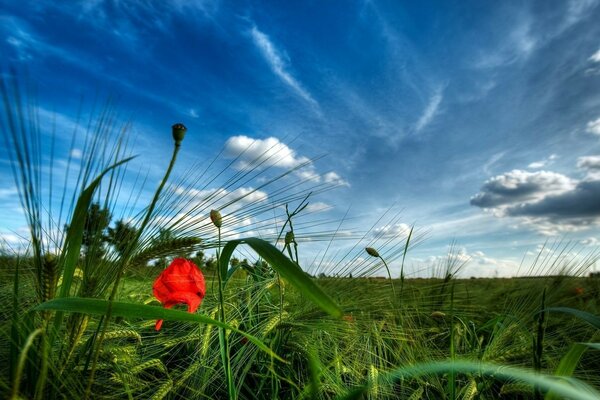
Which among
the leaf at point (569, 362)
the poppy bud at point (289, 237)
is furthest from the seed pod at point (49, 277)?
the leaf at point (569, 362)

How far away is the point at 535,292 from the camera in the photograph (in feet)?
4.85

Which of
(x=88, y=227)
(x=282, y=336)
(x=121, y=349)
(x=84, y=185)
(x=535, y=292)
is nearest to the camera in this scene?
(x=84, y=185)

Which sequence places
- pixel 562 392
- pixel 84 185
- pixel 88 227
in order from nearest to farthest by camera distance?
pixel 562 392, pixel 84 185, pixel 88 227

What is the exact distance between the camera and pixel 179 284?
0.91m

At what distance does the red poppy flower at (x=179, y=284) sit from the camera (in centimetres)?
91

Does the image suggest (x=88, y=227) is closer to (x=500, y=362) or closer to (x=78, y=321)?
(x=78, y=321)

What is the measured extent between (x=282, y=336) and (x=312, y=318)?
0.13 meters

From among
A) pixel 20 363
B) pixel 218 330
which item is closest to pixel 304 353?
pixel 218 330

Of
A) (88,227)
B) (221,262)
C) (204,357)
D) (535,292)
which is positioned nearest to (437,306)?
(535,292)

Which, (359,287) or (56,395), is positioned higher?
(359,287)

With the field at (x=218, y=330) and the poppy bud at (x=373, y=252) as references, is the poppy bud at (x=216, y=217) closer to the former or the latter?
the field at (x=218, y=330)

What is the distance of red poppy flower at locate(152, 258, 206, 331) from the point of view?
0.91m

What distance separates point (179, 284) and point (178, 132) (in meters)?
0.45

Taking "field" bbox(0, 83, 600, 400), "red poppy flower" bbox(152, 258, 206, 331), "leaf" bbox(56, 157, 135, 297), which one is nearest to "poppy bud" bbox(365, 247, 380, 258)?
"field" bbox(0, 83, 600, 400)
